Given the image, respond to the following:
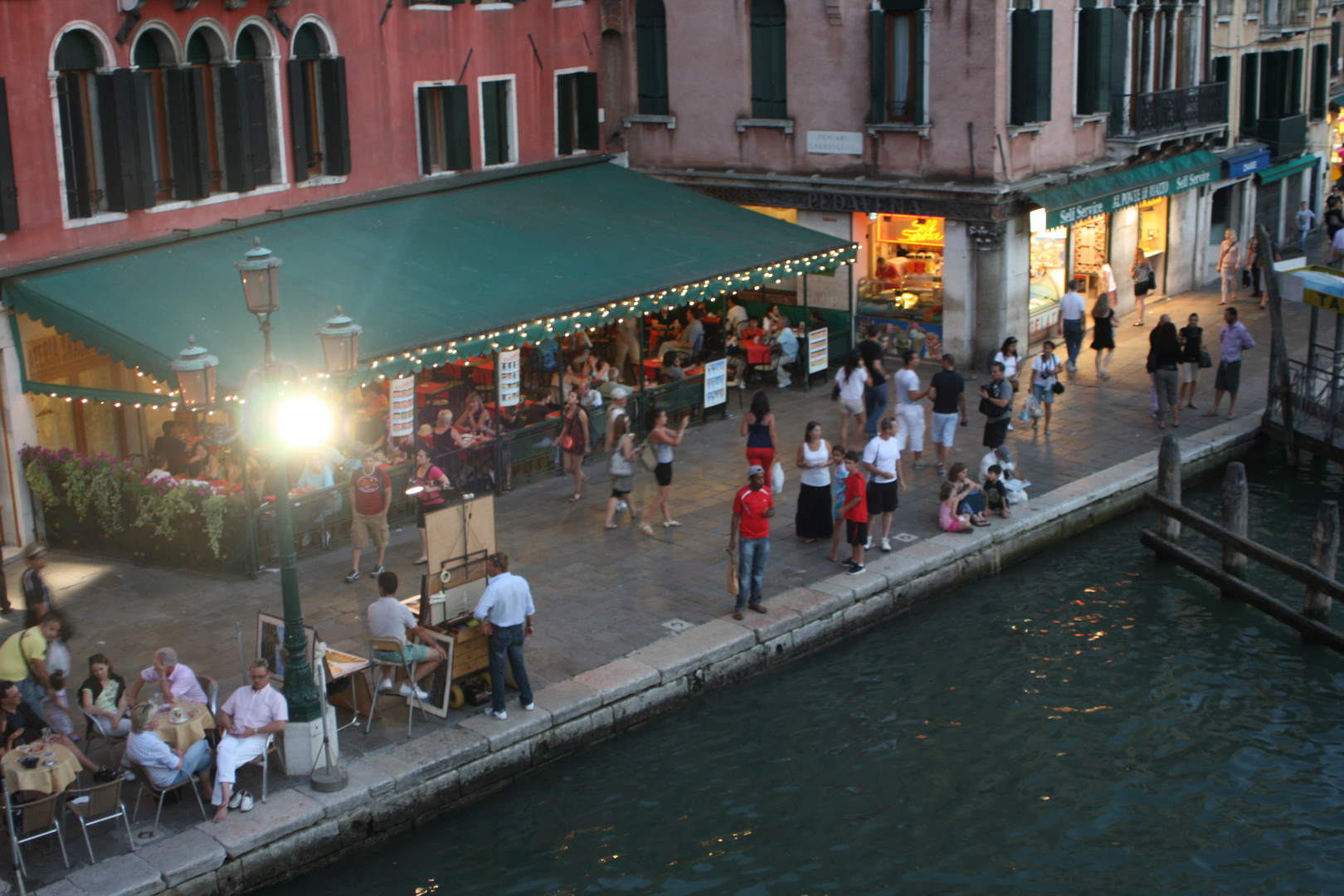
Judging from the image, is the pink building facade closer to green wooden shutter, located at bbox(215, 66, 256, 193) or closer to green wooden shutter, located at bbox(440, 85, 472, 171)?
green wooden shutter, located at bbox(440, 85, 472, 171)

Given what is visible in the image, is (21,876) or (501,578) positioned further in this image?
(501,578)

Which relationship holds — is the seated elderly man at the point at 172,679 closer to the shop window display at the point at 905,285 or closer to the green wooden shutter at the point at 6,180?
the green wooden shutter at the point at 6,180

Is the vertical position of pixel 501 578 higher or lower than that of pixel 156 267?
lower

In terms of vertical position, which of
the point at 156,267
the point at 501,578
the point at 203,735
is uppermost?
the point at 156,267

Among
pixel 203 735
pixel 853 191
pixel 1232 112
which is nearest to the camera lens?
pixel 203 735

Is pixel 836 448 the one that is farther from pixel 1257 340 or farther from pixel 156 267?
pixel 1257 340

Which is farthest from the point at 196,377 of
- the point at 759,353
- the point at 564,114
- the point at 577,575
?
the point at 564,114

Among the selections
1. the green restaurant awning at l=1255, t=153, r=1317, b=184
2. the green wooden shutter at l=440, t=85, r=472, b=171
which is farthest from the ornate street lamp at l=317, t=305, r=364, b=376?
the green restaurant awning at l=1255, t=153, r=1317, b=184

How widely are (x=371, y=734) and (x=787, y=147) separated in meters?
16.2

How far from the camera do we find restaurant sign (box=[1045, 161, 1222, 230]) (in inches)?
944

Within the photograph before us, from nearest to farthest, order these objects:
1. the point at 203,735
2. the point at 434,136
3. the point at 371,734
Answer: the point at 203,735 → the point at 371,734 → the point at 434,136

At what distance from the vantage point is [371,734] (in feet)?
40.8

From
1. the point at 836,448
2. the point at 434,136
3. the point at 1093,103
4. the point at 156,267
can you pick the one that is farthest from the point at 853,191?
the point at 156,267

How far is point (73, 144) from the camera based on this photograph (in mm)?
17000
